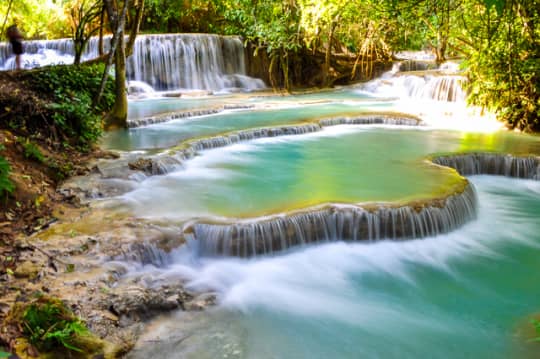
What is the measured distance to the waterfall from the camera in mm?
19547

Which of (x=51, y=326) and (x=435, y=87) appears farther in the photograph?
(x=435, y=87)

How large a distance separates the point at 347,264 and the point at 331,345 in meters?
1.44

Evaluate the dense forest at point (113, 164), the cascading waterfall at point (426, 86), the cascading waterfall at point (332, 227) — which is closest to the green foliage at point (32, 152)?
the dense forest at point (113, 164)

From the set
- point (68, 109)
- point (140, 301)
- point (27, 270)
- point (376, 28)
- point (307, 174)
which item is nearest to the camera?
point (140, 301)

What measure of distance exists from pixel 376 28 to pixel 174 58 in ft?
34.4

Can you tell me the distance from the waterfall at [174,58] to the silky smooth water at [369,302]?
16.4 meters

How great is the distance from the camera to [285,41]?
16.9m

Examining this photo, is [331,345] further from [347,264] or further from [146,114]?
[146,114]

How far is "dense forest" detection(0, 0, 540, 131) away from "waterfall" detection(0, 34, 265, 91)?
62.2 inches

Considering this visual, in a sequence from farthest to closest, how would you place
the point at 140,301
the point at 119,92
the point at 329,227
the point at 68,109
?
the point at 119,92, the point at 68,109, the point at 329,227, the point at 140,301

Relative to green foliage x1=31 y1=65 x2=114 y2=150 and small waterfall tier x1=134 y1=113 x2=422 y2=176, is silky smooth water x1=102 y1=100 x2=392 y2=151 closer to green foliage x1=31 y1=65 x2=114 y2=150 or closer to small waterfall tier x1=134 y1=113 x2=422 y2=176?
small waterfall tier x1=134 y1=113 x2=422 y2=176

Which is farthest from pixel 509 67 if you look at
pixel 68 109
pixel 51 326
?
pixel 51 326

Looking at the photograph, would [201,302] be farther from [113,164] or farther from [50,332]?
[113,164]

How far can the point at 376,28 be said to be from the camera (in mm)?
12688
